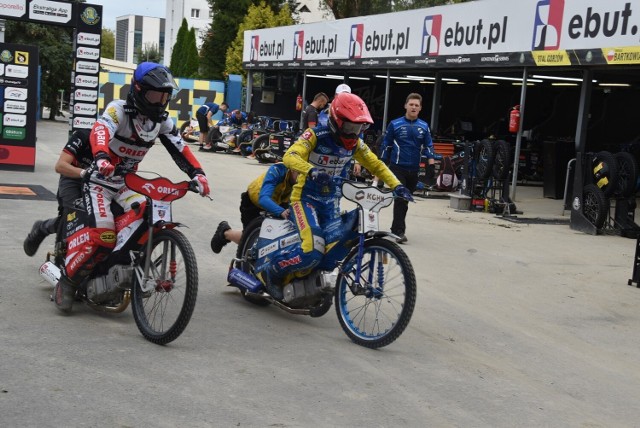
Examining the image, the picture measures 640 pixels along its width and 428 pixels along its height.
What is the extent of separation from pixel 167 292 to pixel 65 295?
1019 millimetres

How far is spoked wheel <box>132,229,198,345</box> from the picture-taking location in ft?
18.8

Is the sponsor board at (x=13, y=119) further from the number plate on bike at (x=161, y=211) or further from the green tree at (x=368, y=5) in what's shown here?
the green tree at (x=368, y=5)

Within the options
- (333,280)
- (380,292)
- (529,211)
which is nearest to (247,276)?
(333,280)

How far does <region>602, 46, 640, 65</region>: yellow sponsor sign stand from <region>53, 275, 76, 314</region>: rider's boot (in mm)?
11321

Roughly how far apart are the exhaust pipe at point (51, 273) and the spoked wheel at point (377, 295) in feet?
6.98

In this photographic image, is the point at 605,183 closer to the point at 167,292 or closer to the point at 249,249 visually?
the point at 249,249

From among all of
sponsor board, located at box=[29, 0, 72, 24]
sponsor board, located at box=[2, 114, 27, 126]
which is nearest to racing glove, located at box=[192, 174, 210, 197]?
sponsor board, located at box=[2, 114, 27, 126]

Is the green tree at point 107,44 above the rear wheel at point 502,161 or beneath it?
above

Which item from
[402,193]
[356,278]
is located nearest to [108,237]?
[356,278]

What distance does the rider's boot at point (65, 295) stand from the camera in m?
6.54

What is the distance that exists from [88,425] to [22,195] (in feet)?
31.3

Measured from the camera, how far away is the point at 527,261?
36.4ft

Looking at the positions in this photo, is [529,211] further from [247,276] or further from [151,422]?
[151,422]

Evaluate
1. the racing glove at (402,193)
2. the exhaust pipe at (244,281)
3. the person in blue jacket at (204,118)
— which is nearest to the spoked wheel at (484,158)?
the exhaust pipe at (244,281)
